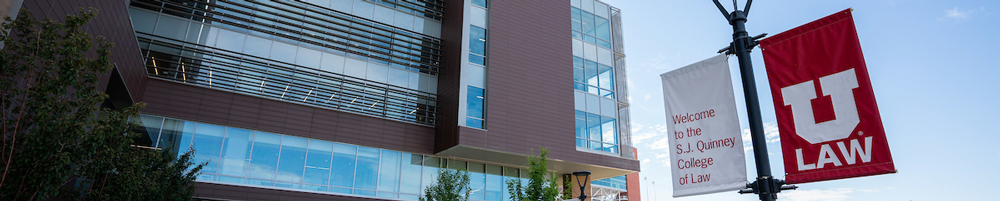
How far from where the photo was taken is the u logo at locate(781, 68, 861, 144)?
6309 millimetres

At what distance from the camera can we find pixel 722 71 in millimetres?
7520

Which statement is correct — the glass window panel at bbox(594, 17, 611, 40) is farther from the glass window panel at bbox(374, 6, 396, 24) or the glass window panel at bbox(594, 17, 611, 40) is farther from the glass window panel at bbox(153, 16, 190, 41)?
the glass window panel at bbox(153, 16, 190, 41)

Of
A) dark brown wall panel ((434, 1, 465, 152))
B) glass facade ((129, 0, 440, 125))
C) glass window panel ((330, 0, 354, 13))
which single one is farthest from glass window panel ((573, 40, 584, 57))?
glass window panel ((330, 0, 354, 13))

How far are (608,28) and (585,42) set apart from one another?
8.22ft

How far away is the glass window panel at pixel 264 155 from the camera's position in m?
22.3

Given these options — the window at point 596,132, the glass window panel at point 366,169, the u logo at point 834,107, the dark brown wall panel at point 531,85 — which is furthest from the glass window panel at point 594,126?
the u logo at point 834,107

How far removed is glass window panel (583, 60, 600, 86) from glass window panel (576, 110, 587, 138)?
216 centimetres

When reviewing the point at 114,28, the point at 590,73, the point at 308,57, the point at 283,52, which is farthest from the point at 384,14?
the point at 114,28

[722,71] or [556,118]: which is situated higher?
[556,118]

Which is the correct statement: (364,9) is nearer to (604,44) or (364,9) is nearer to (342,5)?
(342,5)

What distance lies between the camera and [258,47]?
77.5ft

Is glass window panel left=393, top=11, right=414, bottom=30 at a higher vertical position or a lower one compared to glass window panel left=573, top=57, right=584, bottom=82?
higher

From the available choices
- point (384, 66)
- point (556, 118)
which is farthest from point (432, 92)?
point (556, 118)

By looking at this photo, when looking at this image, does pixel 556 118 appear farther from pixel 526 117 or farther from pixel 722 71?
pixel 722 71
